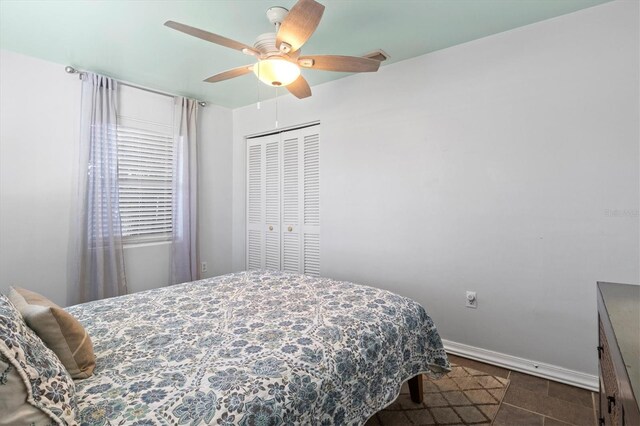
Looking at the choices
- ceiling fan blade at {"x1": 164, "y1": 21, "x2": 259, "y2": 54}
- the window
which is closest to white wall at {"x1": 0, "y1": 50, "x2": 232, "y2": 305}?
the window

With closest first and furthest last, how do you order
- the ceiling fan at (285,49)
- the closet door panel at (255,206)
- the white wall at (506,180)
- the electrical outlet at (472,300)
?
the ceiling fan at (285,49), the white wall at (506,180), the electrical outlet at (472,300), the closet door panel at (255,206)

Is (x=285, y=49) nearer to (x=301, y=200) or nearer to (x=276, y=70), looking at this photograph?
(x=276, y=70)

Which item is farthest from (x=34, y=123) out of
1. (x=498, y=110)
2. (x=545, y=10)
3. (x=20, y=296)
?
(x=545, y=10)

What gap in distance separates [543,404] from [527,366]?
0.39 m

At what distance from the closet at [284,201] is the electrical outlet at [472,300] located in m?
1.49

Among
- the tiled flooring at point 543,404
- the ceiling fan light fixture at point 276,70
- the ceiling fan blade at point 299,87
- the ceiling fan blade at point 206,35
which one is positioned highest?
the ceiling fan blade at point 206,35

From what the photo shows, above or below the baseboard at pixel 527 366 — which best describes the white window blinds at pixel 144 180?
above

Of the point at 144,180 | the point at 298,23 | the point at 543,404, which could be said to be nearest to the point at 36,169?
the point at 144,180

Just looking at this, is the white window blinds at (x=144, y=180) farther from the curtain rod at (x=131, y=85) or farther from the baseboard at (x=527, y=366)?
the baseboard at (x=527, y=366)

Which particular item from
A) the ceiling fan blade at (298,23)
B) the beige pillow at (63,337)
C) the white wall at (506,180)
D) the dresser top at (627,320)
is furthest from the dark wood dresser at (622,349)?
the ceiling fan blade at (298,23)

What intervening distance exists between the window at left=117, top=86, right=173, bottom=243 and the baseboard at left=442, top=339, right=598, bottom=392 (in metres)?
3.07

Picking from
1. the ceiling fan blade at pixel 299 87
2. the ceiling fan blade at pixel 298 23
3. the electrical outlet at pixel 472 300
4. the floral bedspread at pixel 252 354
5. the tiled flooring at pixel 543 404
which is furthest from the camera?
the electrical outlet at pixel 472 300

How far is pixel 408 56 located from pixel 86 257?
3341 mm

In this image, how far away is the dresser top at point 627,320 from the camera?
0.75 metres
